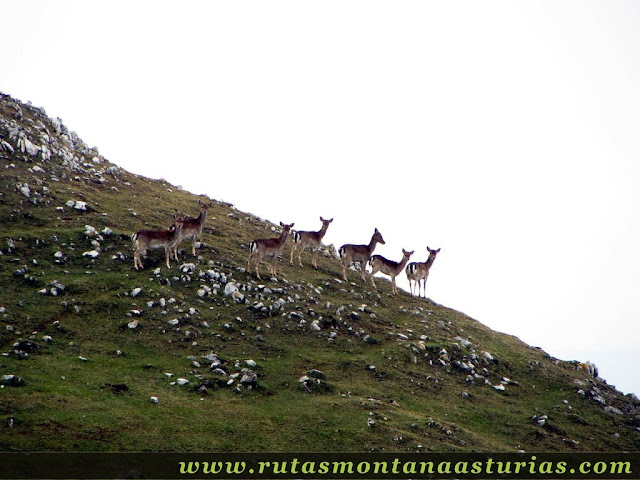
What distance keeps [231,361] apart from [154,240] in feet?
32.8

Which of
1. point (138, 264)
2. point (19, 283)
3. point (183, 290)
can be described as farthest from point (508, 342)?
point (19, 283)

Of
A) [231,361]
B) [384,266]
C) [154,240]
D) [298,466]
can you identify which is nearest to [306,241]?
[384,266]

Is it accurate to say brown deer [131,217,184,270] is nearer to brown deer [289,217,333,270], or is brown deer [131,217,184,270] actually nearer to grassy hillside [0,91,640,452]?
grassy hillside [0,91,640,452]

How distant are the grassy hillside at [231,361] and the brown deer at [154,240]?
91 centimetres

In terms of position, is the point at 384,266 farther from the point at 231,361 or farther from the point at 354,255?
the point at 231,361

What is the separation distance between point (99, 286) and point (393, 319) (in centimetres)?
1620

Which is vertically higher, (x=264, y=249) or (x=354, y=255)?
(x=354, y=255)

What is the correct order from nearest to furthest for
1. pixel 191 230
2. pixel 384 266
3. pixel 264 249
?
pixel 264 249 < pixel 191 230 < pixel 384 266

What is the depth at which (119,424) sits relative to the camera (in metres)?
19.8

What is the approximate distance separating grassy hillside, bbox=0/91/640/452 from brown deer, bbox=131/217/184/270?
91cm

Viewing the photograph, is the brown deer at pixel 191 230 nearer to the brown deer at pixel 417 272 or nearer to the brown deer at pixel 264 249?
the brown deer at pixel 264 249

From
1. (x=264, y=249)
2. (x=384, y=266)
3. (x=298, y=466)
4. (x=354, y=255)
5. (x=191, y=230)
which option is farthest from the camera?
(x=384, y=266)

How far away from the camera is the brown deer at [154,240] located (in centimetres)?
3253

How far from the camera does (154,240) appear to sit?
33000 millimetres
